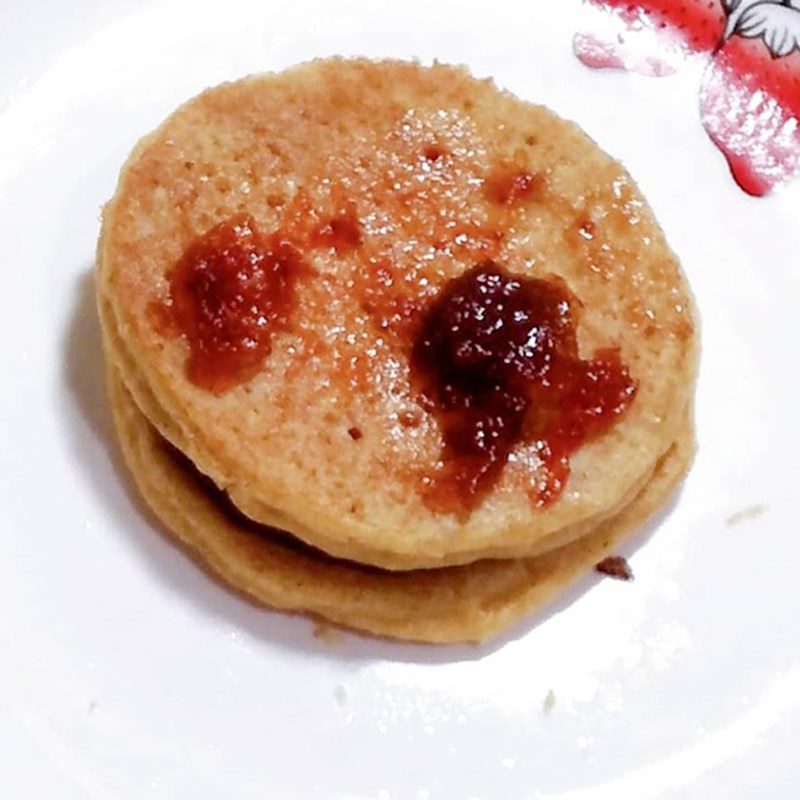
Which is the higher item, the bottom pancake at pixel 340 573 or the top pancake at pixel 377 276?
the top pancake at pixel 377 276

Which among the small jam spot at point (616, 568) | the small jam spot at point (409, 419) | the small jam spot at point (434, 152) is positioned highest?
the small jam spot at point (434, 152)

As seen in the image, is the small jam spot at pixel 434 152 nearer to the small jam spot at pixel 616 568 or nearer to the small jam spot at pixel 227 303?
the small jam spot at pixel 227 303

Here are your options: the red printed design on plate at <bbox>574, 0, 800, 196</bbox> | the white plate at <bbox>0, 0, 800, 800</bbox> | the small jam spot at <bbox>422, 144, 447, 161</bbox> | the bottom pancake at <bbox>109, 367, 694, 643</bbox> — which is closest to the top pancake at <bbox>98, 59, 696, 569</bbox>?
the small jam spot at <bbox>422, 144, 447, 161</bbox>

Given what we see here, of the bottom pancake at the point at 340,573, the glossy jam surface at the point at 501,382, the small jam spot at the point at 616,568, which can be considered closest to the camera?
the glossy jam surface at the point at 501,382

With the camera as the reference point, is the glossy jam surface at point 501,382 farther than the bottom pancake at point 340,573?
No

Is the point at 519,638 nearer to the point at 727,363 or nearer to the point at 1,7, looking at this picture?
the point at 727,363

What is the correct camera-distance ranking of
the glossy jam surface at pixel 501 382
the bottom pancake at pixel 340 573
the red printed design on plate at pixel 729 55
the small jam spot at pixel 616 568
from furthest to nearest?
the red printed design on plate at pixel 729 55, the small jam spot at pixel 616 568, the bottom pancake at pixel 340 573, the glossy jam surface at pixel 501 382

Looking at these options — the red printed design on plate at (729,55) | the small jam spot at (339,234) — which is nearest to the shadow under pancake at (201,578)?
the small jam spot at (339,234)

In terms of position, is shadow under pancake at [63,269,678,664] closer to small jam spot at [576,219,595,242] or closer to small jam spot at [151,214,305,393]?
small jam spot at [151,214,305,393]
